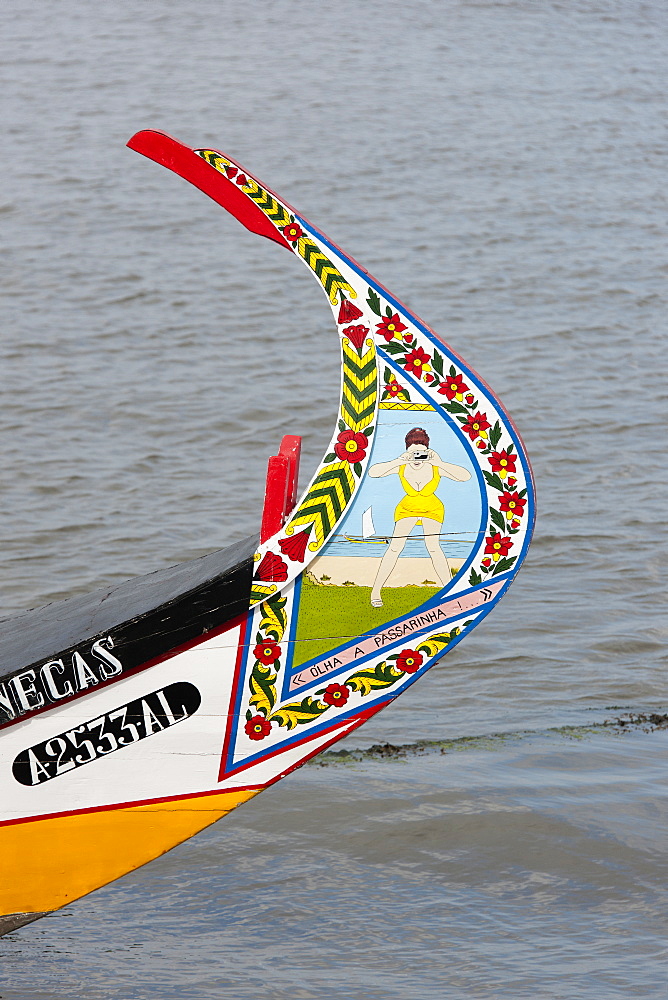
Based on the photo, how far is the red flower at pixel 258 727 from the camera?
3.15 metres

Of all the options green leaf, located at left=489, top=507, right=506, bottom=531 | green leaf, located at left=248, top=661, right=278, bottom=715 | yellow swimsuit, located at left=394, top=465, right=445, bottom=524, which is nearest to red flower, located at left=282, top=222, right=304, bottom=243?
yellow swimsuit, located at left=394, top=465, right=445, bottom=524

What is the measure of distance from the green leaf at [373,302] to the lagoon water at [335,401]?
1.94 metres

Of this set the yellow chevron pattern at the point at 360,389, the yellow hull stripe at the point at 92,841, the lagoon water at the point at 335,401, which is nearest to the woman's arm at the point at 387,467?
the yellow chevron pattern at the point at 360,389

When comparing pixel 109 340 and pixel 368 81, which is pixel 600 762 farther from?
pixel 368 81

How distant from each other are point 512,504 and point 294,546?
565mm

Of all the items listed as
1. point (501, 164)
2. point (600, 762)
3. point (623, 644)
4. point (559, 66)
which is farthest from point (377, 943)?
point (559, 66)

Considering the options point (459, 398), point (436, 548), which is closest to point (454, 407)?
point (459, 398)

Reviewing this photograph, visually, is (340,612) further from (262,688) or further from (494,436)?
(494,436)

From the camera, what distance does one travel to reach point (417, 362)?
3068 millimetres

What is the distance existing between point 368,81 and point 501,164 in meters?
2.87

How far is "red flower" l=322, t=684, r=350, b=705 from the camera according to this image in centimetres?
316

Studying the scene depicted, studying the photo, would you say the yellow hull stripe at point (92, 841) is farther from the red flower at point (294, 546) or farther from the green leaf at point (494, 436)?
the green leaf at point (494, 436)

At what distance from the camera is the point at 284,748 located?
3180mm

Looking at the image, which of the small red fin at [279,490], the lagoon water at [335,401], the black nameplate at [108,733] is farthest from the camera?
the lagoon water at [335,401]
